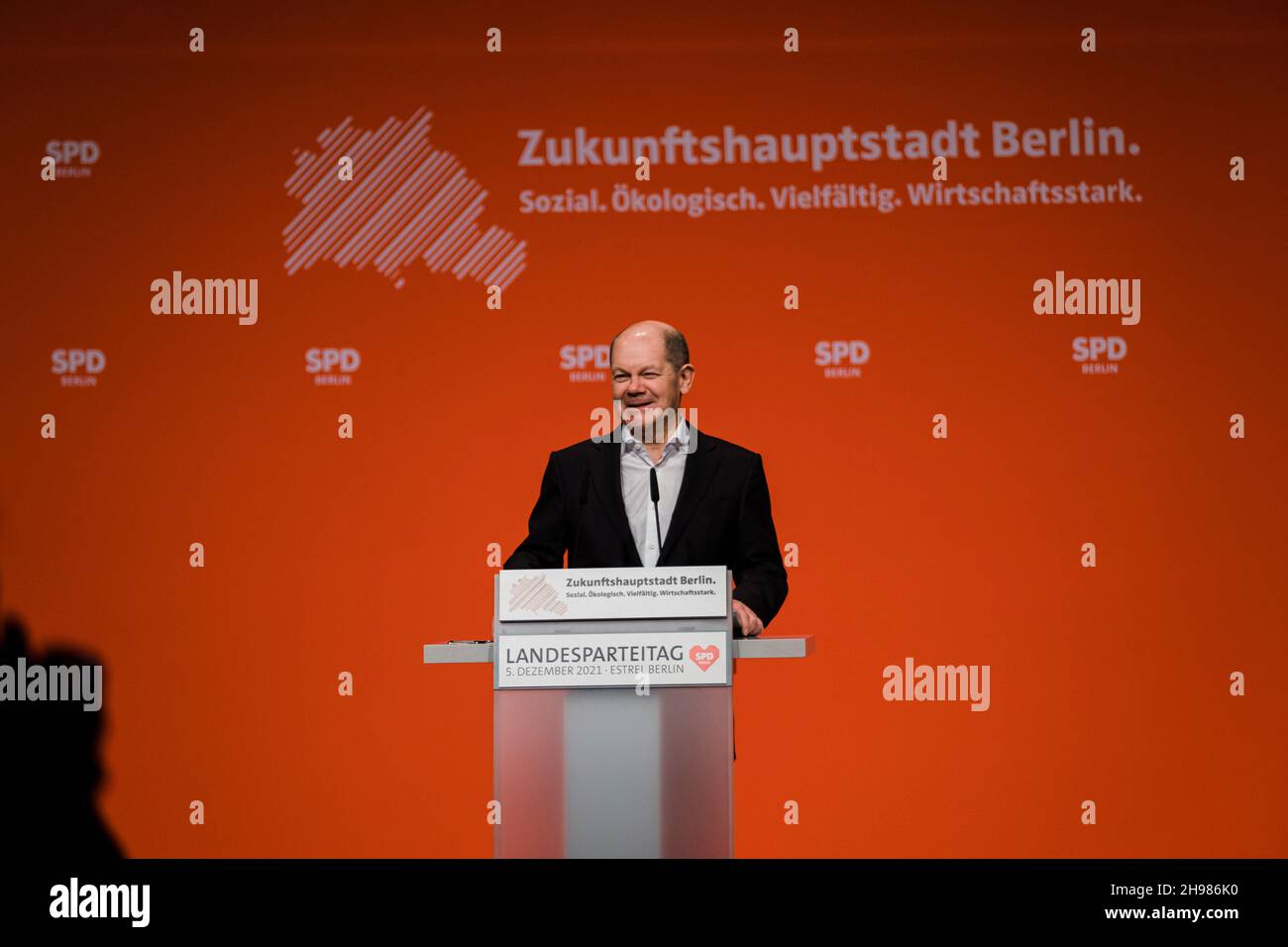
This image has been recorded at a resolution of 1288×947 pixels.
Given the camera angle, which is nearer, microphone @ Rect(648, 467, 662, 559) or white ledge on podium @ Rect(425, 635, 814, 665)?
white ledge on podium @ Rect(425, 635, 814, 665)

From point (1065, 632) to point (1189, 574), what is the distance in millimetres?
499

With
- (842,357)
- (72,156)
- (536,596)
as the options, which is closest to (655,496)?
(536,596)

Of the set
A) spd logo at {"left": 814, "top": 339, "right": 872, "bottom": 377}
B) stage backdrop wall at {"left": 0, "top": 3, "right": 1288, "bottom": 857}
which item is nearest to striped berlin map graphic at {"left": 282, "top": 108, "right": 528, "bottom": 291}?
stage backdrop wall at {"left": 0, "top": 3, "right": 1288, "bottom": 857}

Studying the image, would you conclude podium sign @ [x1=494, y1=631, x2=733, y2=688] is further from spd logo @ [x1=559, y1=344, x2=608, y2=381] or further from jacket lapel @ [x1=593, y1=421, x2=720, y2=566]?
spd logo @ [x1=559, y1=344, x2=608, y2=381]

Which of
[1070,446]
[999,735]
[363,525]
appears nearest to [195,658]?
[363,525]

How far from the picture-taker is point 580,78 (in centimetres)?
524

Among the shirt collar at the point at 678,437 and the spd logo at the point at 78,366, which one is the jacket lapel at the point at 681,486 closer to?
the shirt collar at the point at 678,437

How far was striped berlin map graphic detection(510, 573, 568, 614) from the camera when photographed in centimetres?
297

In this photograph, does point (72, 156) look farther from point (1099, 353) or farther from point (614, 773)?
point (1099, 353)

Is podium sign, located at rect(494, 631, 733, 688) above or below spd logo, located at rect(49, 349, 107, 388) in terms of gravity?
below

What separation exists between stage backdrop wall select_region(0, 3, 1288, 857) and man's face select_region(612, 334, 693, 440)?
5.42 ft

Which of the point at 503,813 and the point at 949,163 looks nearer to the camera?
the point at 503,813
